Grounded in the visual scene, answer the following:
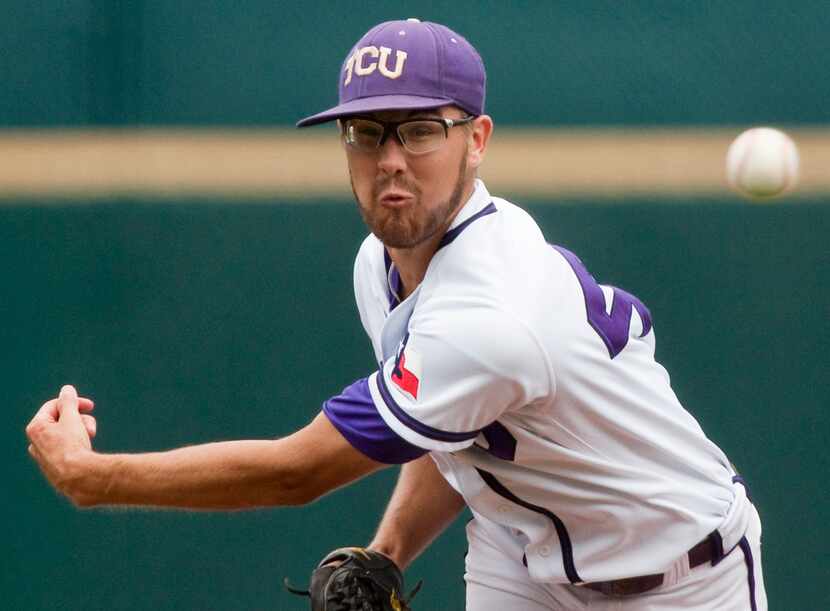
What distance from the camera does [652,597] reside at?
3.04m

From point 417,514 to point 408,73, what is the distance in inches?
44.6

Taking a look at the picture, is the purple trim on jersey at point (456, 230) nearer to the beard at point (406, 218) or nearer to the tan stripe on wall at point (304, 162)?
the beard at point (406, 218)

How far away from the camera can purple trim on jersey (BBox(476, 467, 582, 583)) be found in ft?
9.74

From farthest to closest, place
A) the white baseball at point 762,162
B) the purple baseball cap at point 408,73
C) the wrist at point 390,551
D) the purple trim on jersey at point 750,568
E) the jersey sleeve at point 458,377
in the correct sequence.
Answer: the white baseball at point 762,162
the wrist at point 390,551
the purple trim on jersey at point 750,568
the purple baseball cap at point 408,73
the jersey sleeve at point 458,377

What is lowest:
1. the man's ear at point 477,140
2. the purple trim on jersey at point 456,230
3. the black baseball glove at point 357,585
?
the black baseball glove at point 357,585

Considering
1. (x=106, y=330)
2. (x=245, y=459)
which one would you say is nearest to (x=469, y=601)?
(x=245, y=459)

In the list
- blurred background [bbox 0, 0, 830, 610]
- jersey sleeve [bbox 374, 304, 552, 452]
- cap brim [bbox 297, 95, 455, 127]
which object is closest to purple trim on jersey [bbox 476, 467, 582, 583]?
jersey sleeve [bbox 374, 304, 552, 452]

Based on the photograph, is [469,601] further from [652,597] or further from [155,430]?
[155,430]

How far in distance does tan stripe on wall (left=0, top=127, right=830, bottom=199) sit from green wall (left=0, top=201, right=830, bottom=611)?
0.07 metres

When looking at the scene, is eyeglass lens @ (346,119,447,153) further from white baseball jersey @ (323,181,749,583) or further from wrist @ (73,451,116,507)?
wrist @ (73,451,116,507)

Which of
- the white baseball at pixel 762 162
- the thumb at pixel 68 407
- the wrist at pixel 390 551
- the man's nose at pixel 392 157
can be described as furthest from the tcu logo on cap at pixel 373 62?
the white baseball at pixel 762 162

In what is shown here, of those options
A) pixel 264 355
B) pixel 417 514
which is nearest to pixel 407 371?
pixel 417 514

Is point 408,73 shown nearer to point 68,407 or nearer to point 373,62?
point 373,62

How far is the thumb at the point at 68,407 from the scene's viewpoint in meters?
2.99
